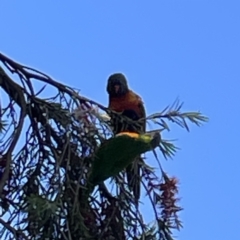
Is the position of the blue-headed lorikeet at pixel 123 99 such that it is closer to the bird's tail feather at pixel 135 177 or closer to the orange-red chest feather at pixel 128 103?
the orange-red chest feather at pixel 128 103

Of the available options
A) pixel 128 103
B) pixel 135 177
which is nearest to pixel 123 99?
pixel 128 103

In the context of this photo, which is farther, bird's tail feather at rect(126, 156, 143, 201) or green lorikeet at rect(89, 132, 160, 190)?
bird's tail feather at rect(126, 156, 143, 201)

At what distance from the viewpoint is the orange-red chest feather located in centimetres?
287

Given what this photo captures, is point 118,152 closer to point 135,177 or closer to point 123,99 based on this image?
point 135,177

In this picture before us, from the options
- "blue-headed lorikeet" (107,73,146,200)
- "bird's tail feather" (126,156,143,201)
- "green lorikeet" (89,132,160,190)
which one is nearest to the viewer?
"green lorikeet" (89,132,160,190)

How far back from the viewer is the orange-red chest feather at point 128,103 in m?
2.87

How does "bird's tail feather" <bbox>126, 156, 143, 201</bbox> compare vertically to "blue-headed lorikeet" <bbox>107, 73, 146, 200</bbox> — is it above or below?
below

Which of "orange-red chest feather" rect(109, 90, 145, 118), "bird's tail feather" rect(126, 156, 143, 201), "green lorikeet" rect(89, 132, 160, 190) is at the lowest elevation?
"green lorikeet" rect(89, 132, 160, 190)

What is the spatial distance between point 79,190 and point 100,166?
9 centimetres

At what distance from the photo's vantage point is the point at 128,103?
288 cm

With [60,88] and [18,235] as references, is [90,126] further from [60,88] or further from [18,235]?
[18,235]

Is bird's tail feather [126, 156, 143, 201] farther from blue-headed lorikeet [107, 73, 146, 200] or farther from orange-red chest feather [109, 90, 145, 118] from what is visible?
orange-red chest feather [109, 90, 145, 118]

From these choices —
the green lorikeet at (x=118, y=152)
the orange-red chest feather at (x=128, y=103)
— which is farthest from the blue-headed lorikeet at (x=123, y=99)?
the green lorikeet at (x=118, y=152)

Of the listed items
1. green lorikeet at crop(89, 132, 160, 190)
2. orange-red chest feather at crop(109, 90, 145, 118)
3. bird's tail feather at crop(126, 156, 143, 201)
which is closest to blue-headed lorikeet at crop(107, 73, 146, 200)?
orange-red chest feather at crop(109, 90, 145, 118)
